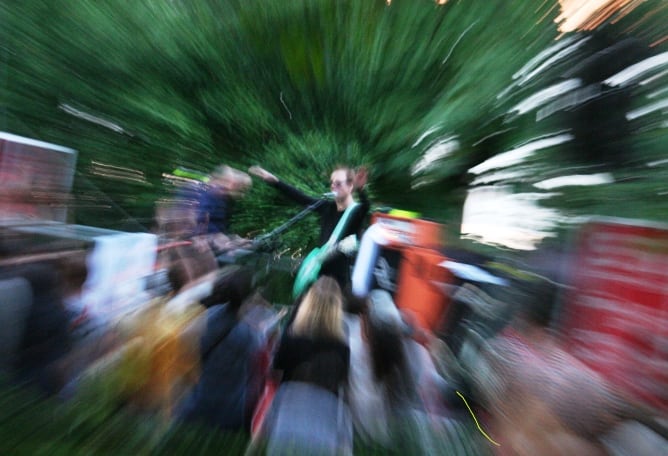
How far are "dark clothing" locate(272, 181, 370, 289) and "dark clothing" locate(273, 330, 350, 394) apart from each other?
18 cm

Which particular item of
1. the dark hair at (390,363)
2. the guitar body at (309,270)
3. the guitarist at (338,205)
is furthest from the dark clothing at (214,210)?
the dark hair at (390,363)

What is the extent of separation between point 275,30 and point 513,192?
25.9 inches

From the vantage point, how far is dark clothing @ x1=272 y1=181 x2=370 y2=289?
3.15ft

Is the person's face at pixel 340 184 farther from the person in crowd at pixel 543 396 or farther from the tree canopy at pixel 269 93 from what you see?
→ the person in crowd at pixel 543 396

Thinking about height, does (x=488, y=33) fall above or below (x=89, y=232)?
above

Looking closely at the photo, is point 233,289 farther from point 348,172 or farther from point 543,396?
point 543,396

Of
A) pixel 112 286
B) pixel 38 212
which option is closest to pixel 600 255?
pixel 112 286

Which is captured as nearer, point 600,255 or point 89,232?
point 600,255

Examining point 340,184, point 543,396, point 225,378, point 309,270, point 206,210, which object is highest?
point 340,184

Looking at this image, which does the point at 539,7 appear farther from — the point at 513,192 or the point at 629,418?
the point at 629,418

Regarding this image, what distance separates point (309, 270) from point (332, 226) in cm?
12

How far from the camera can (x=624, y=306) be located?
63 cm

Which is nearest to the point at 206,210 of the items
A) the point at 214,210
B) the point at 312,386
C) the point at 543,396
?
the point at 214,210

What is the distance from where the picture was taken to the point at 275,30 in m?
0.95
